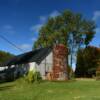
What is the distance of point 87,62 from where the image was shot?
233 feet

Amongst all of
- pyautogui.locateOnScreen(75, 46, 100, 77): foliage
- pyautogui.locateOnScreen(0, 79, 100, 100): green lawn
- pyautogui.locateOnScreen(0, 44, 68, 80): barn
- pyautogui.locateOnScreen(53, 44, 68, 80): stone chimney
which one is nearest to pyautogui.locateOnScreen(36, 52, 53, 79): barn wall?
pyautogui.locateOnScreen(0, 44, 68, 80): barn

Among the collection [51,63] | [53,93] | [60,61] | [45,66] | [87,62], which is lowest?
[53,93]

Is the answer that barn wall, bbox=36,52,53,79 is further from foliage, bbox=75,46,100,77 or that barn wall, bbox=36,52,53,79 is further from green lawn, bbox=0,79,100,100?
foliage, bbox=75,46,100,77

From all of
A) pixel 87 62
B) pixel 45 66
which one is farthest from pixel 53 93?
pixel 87 62

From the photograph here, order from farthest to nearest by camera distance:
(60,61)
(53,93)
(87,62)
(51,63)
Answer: (87,62)
(51,63)
(60,61)
(53,93)

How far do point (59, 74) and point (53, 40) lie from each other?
93.3ft

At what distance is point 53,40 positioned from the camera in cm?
8006

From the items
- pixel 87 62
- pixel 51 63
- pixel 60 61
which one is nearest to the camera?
pixel 60 61

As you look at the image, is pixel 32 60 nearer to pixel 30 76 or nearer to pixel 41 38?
pixel 30 76

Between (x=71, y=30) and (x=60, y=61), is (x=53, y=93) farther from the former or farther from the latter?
(x=71, y=30)

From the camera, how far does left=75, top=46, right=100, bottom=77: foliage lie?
70.1m

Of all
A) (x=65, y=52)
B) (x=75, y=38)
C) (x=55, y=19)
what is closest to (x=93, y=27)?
(x=75, y=38)

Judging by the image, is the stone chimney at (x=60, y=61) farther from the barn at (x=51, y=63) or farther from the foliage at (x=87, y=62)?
the foliage at (x=87, y=62)

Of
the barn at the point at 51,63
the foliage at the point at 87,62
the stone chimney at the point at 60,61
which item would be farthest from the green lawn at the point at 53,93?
the foliage at the point at 87,62
